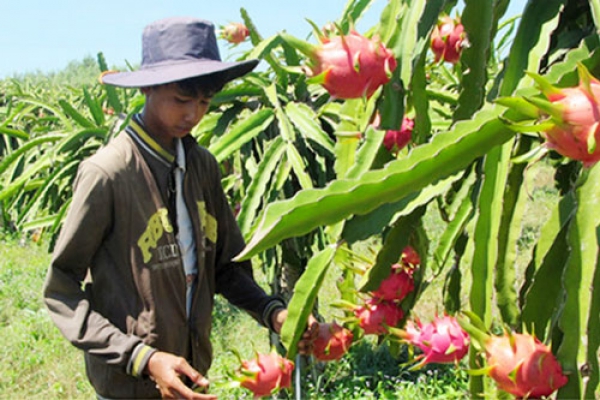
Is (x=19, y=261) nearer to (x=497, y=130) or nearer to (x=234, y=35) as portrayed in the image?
(x=234, y=35)

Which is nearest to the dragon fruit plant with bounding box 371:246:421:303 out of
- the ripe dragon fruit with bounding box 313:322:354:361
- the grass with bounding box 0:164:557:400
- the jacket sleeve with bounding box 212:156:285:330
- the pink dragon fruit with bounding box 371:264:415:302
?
the pink dragon fruit with bounding box 371:264:415:302

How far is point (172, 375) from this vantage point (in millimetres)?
1172

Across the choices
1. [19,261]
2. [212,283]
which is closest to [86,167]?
[212,283]

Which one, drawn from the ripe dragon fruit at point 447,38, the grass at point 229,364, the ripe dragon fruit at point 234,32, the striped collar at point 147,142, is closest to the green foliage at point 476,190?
the ripe dragon fruit at point 447,38

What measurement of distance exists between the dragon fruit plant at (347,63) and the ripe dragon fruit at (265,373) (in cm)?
41

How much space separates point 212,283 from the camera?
1489 millimetres

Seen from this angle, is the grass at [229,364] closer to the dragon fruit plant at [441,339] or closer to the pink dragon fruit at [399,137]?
the dragon fruit plant at [441,339]

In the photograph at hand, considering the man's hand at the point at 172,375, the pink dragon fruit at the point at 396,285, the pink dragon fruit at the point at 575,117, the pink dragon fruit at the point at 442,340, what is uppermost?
the pink dragon fruit at the point at 575,117

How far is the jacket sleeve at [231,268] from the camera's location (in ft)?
4.88

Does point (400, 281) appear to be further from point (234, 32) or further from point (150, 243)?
point (234, 32)

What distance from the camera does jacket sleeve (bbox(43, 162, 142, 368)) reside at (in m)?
1.24

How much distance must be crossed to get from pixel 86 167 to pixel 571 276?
91 cm

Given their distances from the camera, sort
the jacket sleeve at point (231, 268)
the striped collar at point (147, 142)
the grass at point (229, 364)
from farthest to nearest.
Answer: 1. the grass at point (229, 364)
2. the jacket sleeve at point (231, 268)
3. the striped collar at point (147, 142)

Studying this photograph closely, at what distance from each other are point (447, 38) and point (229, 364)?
2541mm
